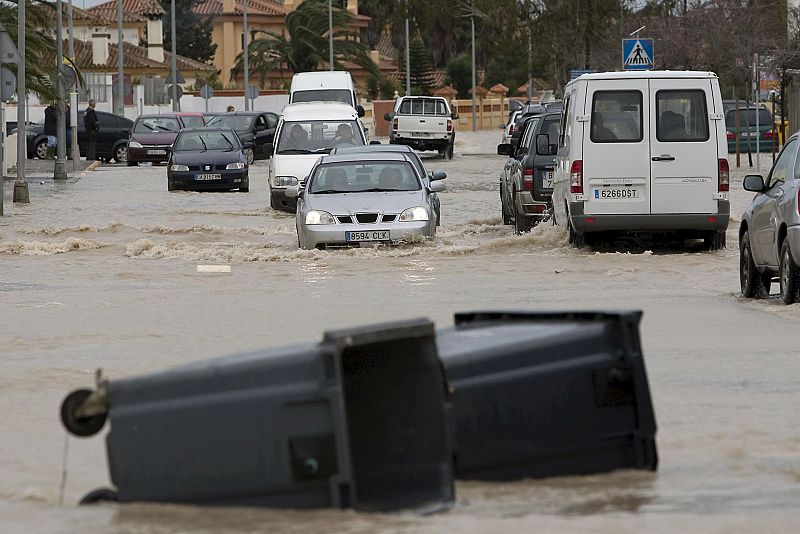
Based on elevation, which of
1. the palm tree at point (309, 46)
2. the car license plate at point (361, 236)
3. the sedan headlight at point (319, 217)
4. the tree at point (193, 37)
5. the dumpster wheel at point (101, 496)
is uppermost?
the tree at point (193, 37)

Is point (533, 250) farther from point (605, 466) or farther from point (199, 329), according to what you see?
point (605, 466)

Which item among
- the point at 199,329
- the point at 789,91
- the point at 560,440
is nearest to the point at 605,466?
the point at 560,440

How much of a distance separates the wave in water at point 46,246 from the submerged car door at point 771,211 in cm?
1028

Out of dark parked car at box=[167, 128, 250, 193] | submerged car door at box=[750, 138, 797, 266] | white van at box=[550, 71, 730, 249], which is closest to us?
submerged car door at box=[750, 138, 797, 266]

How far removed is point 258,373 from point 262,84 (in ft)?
324

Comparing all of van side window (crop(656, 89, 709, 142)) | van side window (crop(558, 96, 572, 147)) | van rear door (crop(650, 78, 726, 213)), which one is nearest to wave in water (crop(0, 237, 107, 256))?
van side window (crop(558, 96, 572, 147))

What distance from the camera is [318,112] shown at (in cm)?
3161

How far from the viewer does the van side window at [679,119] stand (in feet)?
64.2

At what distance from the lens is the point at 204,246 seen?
22891 millimetres

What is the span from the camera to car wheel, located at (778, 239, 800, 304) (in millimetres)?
13750

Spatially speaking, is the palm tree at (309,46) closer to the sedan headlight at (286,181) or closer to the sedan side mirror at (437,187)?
the sedan headlight at (286,181)

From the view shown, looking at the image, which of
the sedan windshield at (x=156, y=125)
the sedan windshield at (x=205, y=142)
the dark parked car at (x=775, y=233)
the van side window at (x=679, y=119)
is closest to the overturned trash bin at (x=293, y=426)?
the dark parked car at (x=775, y=233)

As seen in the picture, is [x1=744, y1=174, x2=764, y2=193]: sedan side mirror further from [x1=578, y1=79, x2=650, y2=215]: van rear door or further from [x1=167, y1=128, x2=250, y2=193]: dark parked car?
[x1=167, y1=128, x2=250, y2=193]: dark parked car

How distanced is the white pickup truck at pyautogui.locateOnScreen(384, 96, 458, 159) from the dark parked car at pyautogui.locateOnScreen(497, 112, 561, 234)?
94.5 feet
